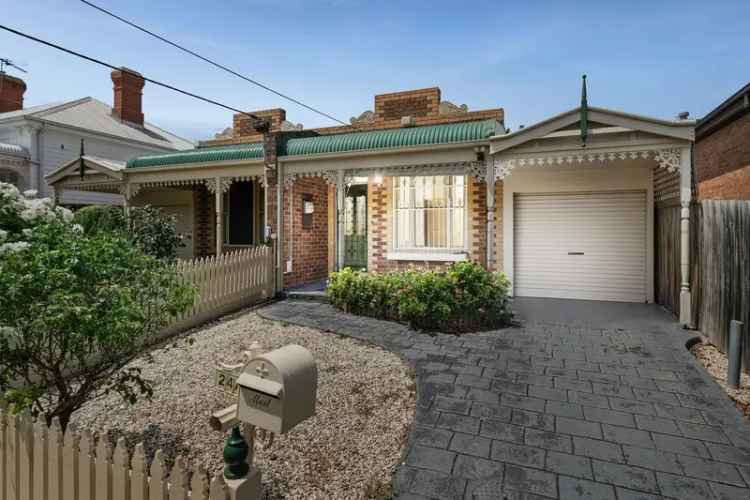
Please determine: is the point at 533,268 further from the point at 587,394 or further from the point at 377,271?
the point at 587,394

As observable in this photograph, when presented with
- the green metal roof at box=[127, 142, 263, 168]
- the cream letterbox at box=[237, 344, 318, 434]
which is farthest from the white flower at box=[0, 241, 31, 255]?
the green metal roof at box=[127, 142, 263, 168]

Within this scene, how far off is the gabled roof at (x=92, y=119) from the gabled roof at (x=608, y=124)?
18261 mm

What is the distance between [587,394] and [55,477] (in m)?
4.54

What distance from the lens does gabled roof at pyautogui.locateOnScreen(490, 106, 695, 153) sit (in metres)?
6.61

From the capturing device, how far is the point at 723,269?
557 centimetres

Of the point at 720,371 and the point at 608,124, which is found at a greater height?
the point at 608,124

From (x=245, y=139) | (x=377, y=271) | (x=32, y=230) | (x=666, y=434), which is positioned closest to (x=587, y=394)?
(x=666, y=434)

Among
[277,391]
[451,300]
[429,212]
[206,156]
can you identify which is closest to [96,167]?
[206,156]

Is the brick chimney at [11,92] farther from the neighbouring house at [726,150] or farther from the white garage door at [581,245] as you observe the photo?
the neighbouring house at [726,150]

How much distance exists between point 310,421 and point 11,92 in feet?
79.9

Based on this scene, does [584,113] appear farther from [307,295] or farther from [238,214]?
[238,214]

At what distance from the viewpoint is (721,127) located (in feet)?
30.3

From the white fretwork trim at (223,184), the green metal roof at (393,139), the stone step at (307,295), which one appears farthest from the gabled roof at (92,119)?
the stone step at (307,295)

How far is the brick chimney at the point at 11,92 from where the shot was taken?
1889 centimetres
